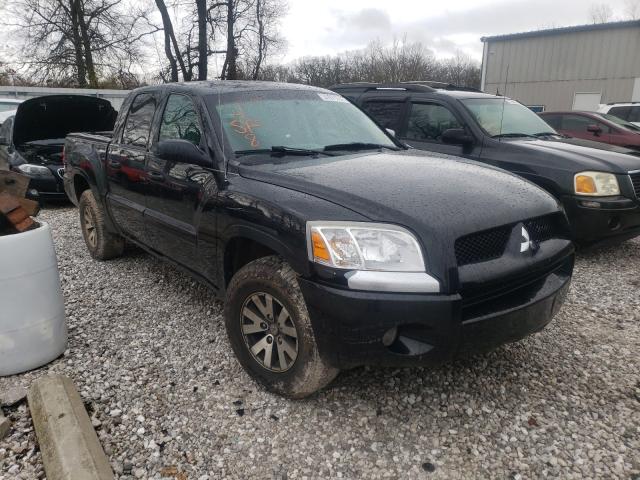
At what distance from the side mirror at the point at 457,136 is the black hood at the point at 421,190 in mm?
2277

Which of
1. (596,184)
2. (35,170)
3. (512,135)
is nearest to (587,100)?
(512,135)

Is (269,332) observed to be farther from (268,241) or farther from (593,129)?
(593,129)

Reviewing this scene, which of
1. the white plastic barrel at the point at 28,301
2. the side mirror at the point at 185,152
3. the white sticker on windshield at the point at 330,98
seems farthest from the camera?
the white sticker on windshield at the point at 330,98

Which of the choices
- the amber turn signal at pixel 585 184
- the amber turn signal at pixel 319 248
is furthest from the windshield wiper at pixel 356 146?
the amber turn signal at pixel 585 184

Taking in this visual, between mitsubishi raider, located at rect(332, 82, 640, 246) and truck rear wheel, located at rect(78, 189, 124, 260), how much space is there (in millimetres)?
3519

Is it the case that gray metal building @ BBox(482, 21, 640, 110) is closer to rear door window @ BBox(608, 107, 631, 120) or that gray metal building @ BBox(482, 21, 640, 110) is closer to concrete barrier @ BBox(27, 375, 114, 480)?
rear door window @ BBox(608, 107, 631, 120)

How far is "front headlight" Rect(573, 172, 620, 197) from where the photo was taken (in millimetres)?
4629

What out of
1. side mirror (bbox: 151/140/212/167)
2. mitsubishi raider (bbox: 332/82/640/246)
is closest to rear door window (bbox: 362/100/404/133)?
mitsubishi raider (bbox: 332/82/640/246)

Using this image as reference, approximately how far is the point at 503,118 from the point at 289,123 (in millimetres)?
3505

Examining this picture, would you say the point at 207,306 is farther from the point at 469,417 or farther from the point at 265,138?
the point at 469,417

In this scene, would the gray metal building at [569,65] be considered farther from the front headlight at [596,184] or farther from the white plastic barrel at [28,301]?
the white plastic barrel at [28,301]

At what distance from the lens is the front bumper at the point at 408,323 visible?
6.91ft

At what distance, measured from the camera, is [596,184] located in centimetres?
464

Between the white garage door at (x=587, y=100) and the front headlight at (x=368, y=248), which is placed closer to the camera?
the front headlight at (x=368, y=248)
